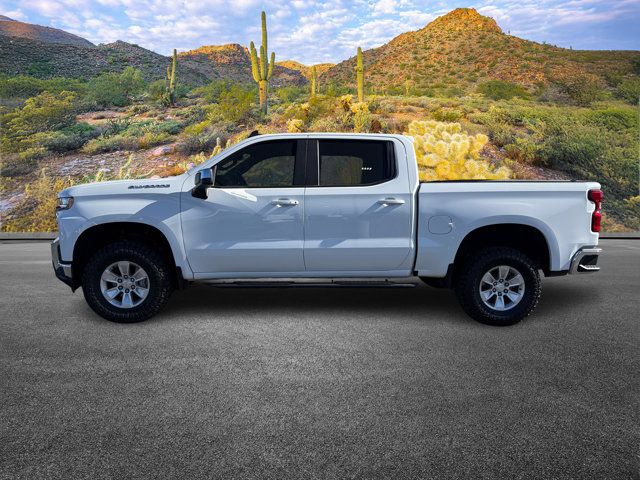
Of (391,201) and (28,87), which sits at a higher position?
(28,87)

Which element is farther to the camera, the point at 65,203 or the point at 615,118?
the point at 615,118

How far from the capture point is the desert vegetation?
21.7 metres

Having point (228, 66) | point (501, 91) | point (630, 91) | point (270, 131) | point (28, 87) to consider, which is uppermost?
point (228, 66)

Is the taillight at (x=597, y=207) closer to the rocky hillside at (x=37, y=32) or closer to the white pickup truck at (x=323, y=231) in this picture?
the white pickup truck at (x=323, y=231)

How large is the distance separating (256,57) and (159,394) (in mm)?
26823

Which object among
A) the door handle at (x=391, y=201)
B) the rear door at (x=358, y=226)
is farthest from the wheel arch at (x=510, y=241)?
the door handle at (x=391, y=201)

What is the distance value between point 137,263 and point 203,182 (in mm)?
1199

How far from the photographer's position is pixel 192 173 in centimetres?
655

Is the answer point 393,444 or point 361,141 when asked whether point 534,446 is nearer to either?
point 393,444

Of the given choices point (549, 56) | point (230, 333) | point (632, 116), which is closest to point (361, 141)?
point (230, 333)

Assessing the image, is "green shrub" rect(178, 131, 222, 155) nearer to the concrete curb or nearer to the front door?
the concrete curb

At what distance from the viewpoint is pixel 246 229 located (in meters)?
6.44

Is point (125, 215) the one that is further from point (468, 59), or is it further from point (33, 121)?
point (468, 59)

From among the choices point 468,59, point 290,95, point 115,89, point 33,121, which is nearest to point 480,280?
point 33,121
